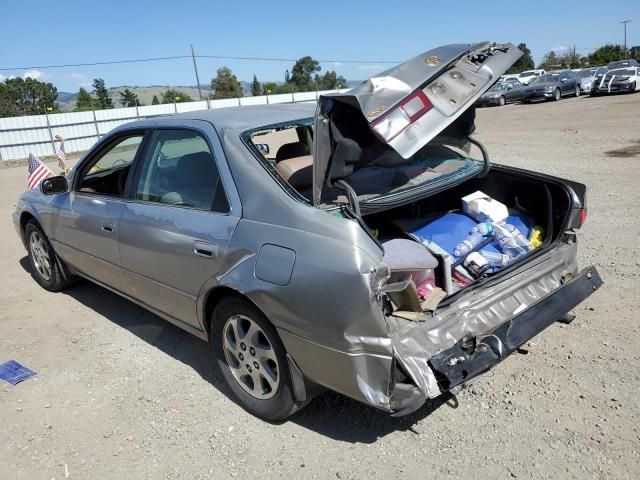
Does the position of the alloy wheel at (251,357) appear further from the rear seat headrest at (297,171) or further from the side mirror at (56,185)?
the side mirror at (56,185)

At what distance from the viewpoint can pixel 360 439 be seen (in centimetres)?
284

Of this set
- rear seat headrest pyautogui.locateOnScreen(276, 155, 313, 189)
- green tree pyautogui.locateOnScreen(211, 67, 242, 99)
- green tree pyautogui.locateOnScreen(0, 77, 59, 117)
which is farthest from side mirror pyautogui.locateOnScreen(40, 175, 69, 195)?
green tree pyautogui.locateOnScreen(211, 67, 242, 99)

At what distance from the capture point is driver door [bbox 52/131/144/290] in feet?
12.8

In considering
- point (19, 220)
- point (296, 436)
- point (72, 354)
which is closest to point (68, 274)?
point (19, 220)

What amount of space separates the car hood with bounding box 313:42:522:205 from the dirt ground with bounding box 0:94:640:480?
134 centimetres

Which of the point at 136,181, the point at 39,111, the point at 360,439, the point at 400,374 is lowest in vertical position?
the point at 360,439

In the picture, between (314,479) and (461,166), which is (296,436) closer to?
(314,479)

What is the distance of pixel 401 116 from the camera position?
8.92ft

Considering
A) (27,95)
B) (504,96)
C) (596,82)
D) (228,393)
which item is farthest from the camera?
(27,95)

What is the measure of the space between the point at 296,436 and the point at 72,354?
84.8 inches

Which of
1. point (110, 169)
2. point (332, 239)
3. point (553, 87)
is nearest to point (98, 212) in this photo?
point (110, 169)

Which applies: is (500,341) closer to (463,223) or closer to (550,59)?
(463,223)

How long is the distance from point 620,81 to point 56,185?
26936mm

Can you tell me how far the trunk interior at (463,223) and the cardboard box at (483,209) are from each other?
49 millimetres
